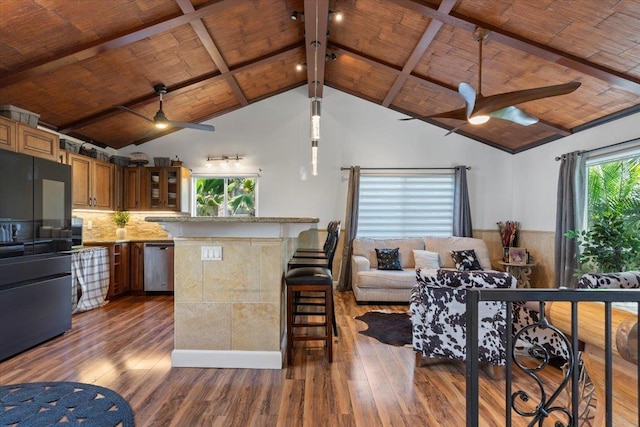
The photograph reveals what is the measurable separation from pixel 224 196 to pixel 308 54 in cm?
298

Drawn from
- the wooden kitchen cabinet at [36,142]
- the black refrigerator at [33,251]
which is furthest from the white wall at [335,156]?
the black refrigerator at [33,251]

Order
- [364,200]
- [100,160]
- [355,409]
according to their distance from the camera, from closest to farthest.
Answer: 1. [355,409]
2. [100,160]
3. [364,200]

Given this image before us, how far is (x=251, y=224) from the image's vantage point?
2.64 metres

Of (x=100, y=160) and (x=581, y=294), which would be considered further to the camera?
(x=100, y=160)

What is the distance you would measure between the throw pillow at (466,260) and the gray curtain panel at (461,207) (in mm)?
538

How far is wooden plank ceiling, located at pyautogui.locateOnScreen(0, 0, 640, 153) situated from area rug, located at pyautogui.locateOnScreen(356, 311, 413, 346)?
284 cm

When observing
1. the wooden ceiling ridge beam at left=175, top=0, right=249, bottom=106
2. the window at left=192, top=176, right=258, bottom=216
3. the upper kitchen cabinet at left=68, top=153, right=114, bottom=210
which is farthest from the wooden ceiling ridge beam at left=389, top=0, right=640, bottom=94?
the upper kitchen cabinet at left=68, top=153, right=114, bottom=210

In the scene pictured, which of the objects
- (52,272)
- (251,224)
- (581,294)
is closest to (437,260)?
(251,224)

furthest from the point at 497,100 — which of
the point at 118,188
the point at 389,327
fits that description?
the point at 118,188

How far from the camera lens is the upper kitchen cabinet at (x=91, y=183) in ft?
14.6

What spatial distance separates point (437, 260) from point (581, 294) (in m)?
4.30

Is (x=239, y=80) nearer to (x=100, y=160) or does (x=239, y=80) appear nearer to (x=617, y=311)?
(x=100, y=160)

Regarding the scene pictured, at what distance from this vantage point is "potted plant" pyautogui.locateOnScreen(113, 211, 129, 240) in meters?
5.43

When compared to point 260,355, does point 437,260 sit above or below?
above
